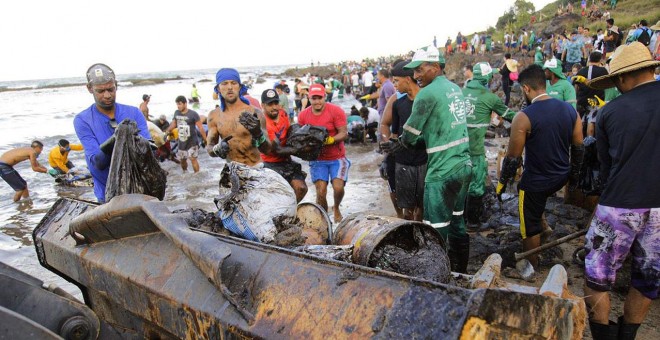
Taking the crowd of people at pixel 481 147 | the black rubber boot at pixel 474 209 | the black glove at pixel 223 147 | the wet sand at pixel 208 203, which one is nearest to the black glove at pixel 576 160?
the crowd of people at pixel 481 147

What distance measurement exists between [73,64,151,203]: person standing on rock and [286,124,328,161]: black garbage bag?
1772 mm

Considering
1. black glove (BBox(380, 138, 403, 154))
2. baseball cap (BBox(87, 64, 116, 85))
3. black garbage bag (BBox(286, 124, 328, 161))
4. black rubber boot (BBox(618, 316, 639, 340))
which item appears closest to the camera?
black rubber boot (BBox(618, 316, 639, 340))

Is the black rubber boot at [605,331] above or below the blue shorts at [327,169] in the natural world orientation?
below

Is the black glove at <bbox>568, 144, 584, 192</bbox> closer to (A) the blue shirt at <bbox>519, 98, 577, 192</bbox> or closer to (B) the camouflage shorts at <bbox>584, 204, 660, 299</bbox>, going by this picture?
(A) the blue shirt at <bbox>519, 98, 577, 192</bbox>

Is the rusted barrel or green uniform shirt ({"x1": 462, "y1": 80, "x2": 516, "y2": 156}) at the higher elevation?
green uniform shirt ({"x1": 462, "y1": 80, "x2": 516, "y2": 156})

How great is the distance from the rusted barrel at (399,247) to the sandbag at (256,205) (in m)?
0.43

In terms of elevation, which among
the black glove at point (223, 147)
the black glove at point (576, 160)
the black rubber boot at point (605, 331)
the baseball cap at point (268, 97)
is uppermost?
the baseball cap at point (268, 97)

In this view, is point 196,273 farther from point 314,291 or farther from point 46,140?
point 46,140

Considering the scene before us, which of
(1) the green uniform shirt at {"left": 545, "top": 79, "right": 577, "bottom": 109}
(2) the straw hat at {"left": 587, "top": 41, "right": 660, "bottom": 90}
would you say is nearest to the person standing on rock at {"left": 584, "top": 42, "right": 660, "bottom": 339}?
(2) the straw hat at {"left": 587, "top": 41, "right": 660, "bottom": 90}

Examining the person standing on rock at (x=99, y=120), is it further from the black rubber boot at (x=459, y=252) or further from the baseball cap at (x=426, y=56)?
the black rubber boot at (x=459, y=252)

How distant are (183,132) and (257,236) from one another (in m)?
7.93

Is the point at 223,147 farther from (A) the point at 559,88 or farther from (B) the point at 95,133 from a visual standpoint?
(A) the point at 559,88

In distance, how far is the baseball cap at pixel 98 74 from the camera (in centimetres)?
347

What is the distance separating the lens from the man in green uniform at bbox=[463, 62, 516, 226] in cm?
486
